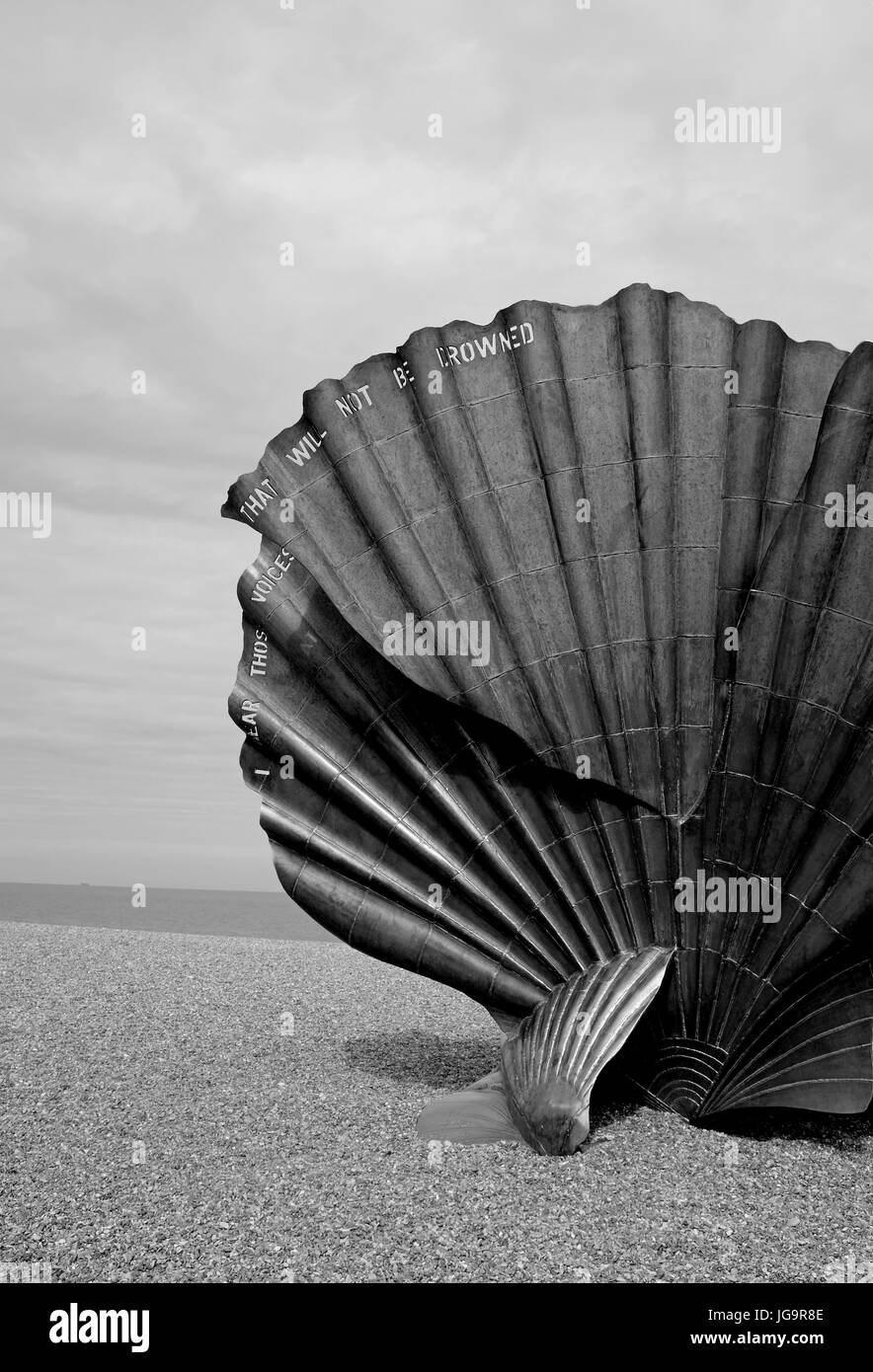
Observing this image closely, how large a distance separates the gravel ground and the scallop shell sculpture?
0.36m

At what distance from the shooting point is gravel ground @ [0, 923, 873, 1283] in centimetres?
405

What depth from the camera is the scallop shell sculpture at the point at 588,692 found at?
17.4 ft

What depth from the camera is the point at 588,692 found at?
219 inches

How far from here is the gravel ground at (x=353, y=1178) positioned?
4055 mm

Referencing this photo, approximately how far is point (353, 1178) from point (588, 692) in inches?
99.3

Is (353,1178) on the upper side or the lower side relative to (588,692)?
lower

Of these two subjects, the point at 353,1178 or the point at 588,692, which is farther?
the point at 588,692

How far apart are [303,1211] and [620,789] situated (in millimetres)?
2411

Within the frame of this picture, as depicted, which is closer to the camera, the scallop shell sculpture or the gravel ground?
the gravel ground

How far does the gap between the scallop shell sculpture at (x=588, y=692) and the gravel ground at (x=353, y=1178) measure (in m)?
0.36

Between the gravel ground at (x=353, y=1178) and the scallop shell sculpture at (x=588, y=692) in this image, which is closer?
the gravel ground at (x=353, y=1178)

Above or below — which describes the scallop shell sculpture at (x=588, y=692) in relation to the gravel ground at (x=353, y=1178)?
above

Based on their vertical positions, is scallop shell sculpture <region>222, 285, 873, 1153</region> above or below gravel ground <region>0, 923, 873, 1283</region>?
above
